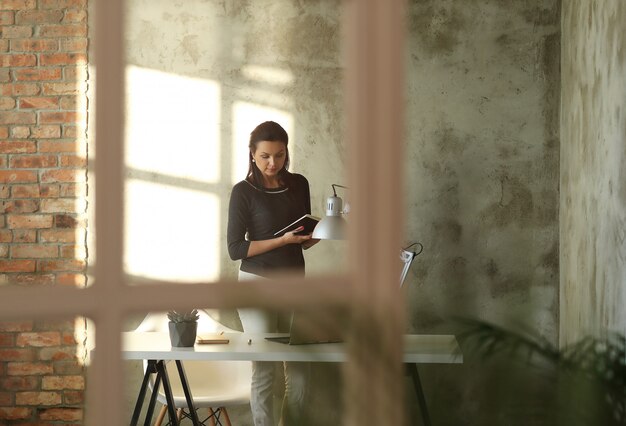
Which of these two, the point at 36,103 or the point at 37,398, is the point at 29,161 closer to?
the point at 36,103

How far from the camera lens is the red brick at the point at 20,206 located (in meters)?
4.60

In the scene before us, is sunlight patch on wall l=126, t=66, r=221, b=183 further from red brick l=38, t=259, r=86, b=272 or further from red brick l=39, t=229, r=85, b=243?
red brick l=38, t=259, r=86, b=272

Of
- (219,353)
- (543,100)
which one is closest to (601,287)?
(543,100)

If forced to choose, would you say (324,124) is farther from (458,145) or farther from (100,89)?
(100,89)

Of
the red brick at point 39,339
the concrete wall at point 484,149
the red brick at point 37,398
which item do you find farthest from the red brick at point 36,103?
the concrete wall at point 484,149

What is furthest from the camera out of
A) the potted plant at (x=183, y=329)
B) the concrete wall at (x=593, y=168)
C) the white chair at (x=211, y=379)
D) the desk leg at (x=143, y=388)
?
the white chair at (x=211, y=379)

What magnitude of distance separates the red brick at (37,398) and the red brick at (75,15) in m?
2.07

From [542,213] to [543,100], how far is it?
627 mm

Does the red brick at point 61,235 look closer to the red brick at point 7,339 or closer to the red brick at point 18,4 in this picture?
the red brick at point 7,339

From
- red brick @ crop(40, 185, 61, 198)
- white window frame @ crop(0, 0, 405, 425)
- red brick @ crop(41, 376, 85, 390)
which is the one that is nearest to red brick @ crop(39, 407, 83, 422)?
red brick @ crop(41, 376, 85, 390)

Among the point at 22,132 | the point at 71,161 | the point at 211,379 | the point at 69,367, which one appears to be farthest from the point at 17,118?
the point at 211,379

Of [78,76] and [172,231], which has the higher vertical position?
[78,76]

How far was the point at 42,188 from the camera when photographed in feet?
15.1

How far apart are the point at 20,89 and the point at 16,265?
38.1 inches
